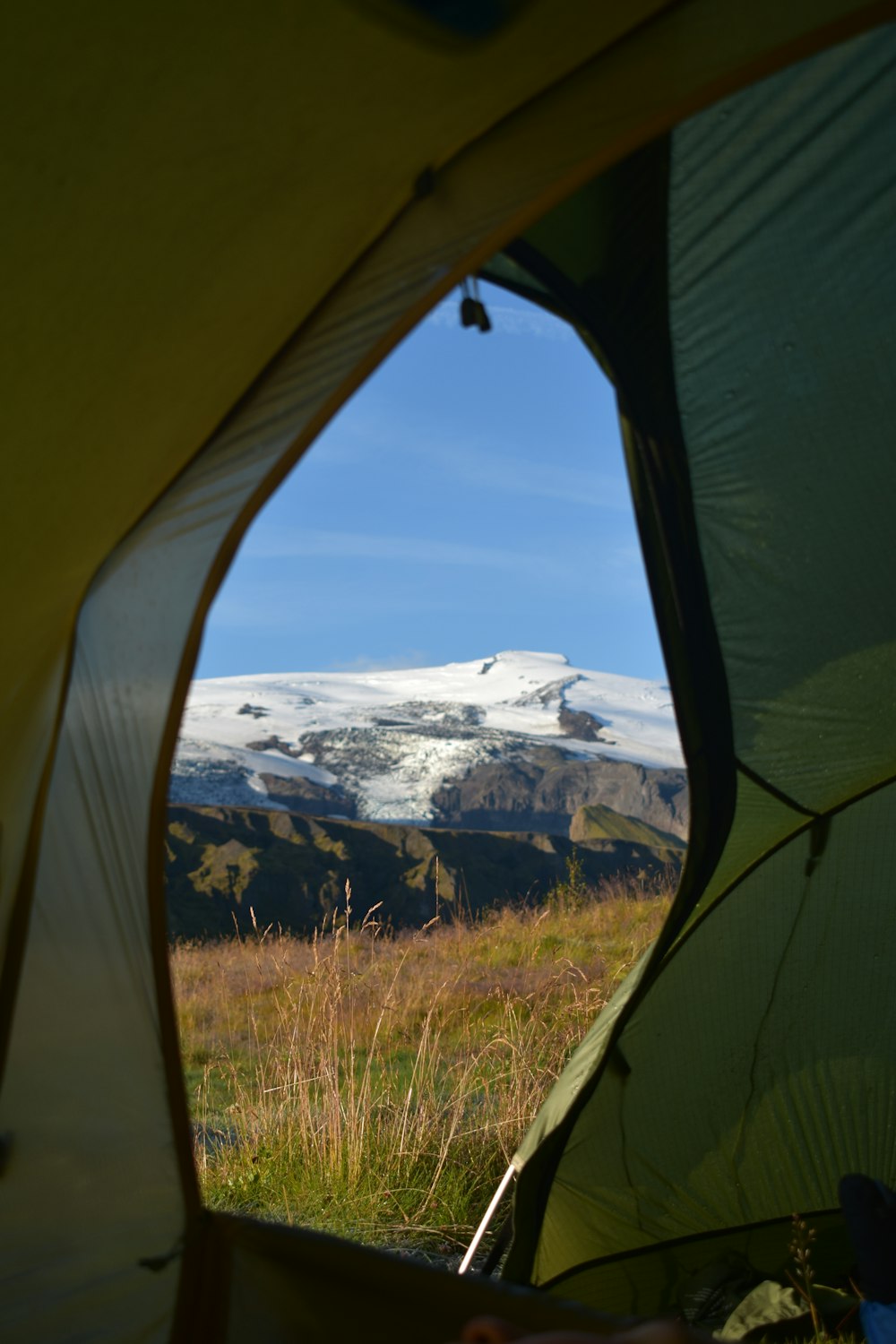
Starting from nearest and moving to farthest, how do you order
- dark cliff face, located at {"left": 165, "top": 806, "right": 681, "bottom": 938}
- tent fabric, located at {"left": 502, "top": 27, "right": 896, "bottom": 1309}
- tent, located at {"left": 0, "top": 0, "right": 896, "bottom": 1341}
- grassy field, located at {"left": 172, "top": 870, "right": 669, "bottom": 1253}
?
tent, located at {"left": 0, "top": 0, "right": 896, "bottom": 1341} → tent fabric, located at {"left": 502, "top": 27, "right": 896, "bottom": 1309} → grassy field, located at {"left": 172, "top": 870, "right": 669, "bottom": 1253} → dark cliff face, located at {"left": 165, "top": 806, "right": 681, "bottom": 938}

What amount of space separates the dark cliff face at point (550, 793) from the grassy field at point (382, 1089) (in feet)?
76.7

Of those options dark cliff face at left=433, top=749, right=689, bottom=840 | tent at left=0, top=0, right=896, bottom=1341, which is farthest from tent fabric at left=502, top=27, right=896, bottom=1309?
dark cliff face at left=433, top=749, right=689, bottom=840

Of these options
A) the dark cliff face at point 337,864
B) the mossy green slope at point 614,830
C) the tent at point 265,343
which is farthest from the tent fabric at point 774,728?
the mossy green slope at point 614,830

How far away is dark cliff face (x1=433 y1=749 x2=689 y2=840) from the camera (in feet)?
99.0

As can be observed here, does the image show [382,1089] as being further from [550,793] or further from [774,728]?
[550,793]

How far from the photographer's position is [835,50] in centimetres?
168

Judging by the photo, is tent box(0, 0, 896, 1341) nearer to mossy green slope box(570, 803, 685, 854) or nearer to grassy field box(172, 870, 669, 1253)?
grassy field box(172, 870, 669, 1253)

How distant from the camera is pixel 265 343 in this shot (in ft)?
5.13

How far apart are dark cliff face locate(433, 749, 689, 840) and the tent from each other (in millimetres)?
27663

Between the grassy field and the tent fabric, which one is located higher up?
the tent fabric

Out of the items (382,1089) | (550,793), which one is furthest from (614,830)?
(382,1089)

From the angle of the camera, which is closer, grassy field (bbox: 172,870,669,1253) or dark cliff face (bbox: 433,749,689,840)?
grassy field (bbox: 172,870,669,1253)

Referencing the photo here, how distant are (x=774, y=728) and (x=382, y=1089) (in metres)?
2.61

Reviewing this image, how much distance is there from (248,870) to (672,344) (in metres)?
16.1
